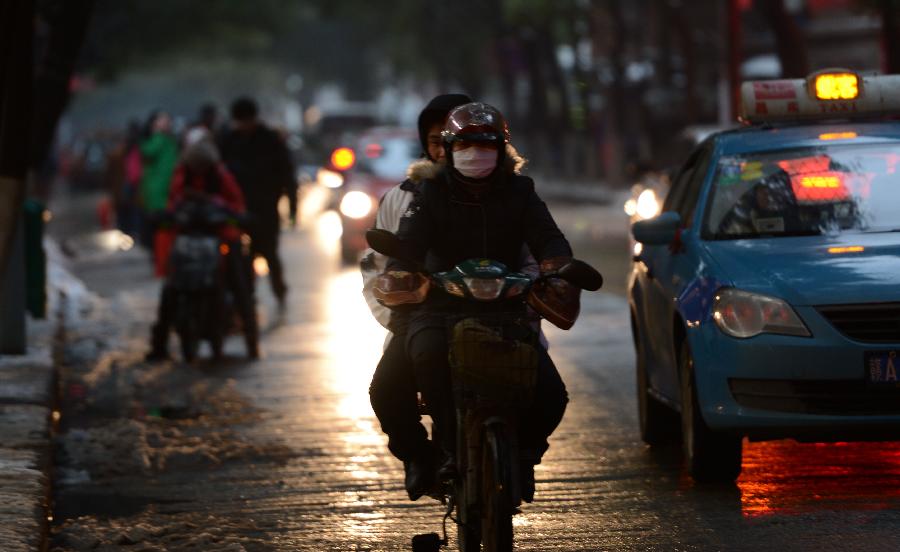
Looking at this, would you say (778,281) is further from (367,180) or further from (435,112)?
(367,180)

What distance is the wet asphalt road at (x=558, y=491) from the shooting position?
7590 millimetres

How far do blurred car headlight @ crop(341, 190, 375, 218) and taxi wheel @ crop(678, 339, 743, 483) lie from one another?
16.0 metres

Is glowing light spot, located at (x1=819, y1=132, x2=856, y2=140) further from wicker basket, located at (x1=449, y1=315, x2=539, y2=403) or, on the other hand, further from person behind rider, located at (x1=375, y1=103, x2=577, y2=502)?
wicker basket, located at (x1=449, y1=315, x2=539, y2=403)

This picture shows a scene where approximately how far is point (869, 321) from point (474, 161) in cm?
210

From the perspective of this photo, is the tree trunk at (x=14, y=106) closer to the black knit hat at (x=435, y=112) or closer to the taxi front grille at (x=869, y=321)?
the black knit hat at (x=435, y=112)

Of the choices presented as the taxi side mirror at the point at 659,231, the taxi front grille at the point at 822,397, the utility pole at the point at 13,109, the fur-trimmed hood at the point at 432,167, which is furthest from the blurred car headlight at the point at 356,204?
the fur-trimmed hood at the point at 432,167

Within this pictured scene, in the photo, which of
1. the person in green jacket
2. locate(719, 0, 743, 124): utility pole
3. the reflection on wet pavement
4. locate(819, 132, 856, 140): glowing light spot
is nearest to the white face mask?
the reflection on wet pavement

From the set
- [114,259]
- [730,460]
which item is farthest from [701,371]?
[114,259]

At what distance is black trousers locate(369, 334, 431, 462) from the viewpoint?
6.86 m

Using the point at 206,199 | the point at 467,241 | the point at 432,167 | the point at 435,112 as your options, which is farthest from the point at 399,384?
the point at 206,199

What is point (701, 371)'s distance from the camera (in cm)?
828

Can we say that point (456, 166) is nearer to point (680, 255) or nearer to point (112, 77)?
point (680, 255)

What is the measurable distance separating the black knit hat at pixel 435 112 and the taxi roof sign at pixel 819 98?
2605 mm

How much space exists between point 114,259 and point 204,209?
1388 cm
